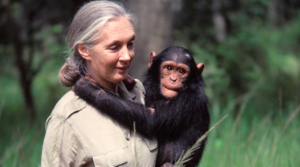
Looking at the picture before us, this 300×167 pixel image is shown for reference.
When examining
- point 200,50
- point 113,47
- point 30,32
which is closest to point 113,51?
point 113,47

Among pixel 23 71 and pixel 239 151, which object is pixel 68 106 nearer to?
pixel 239 151

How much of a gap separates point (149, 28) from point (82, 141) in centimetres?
318

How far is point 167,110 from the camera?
2.62m

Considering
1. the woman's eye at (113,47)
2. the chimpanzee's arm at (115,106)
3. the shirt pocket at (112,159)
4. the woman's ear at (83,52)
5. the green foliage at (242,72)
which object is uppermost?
the woman's eye at (113,47)

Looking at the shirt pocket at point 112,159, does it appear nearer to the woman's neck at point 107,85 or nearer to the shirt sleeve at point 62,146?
→ the shirt sleeve at point 62,146

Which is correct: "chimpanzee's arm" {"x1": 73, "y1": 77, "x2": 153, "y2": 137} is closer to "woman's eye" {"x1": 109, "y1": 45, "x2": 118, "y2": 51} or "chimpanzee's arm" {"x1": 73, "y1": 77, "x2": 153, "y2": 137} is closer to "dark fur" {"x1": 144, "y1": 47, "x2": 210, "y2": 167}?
"dark fur" {"x1": 144, "y1": 47, "x2": 210, "y2": 167}

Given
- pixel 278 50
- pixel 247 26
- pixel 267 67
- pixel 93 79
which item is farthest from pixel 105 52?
pixel 278 50

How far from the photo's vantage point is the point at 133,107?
8.07ft

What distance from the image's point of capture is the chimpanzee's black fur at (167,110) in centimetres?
230

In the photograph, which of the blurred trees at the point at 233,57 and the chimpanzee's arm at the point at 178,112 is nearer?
the chimpanzee's arm at the point at 178,112

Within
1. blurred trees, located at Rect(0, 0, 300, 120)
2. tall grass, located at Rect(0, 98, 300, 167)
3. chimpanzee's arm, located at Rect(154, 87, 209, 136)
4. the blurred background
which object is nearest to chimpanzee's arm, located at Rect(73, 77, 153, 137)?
chimpanzee's arm, located at Rect(154, 87, 209, 136)

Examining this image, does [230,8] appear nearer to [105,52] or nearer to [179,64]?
[179,64]

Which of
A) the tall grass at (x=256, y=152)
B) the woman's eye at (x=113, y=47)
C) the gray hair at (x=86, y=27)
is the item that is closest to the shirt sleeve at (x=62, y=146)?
the gray hair at (x=86, y=27)

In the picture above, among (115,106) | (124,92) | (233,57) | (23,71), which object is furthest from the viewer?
(233,57)
